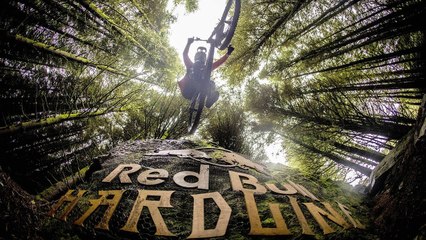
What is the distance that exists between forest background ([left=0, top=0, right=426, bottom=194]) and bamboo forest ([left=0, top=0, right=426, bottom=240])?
5 centimetres

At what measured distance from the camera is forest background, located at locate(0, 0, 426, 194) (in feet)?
17.9

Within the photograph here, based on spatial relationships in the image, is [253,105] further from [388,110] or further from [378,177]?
[378,177]

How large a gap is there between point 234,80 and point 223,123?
6.27 feet

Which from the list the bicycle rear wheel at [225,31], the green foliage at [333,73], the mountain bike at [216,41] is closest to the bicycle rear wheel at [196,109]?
the mountain bike at [216,41]

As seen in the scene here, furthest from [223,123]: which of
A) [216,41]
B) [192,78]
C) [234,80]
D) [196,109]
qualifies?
[216,41]

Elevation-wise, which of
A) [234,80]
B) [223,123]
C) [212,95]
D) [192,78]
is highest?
[234,80]

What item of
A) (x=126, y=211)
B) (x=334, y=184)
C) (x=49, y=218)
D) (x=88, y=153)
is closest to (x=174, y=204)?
(x=126, y=211)

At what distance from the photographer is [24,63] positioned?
5.77m

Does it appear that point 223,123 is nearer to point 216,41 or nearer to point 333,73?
point 333,73

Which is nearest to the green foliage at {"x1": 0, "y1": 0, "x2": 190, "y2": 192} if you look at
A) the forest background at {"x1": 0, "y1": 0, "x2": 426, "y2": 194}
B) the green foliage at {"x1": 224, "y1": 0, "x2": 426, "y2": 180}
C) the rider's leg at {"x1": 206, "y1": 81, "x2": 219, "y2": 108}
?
the forest background at {"x1": 0, "y1": 0, "x2": 426, "y2": 194}

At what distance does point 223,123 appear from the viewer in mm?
10336

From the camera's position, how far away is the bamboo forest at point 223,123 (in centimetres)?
308

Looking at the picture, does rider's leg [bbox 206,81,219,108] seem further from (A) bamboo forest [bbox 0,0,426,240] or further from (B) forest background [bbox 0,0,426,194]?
(B) forest background [bbox 0,0,426,194]

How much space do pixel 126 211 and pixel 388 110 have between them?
21.7ft
